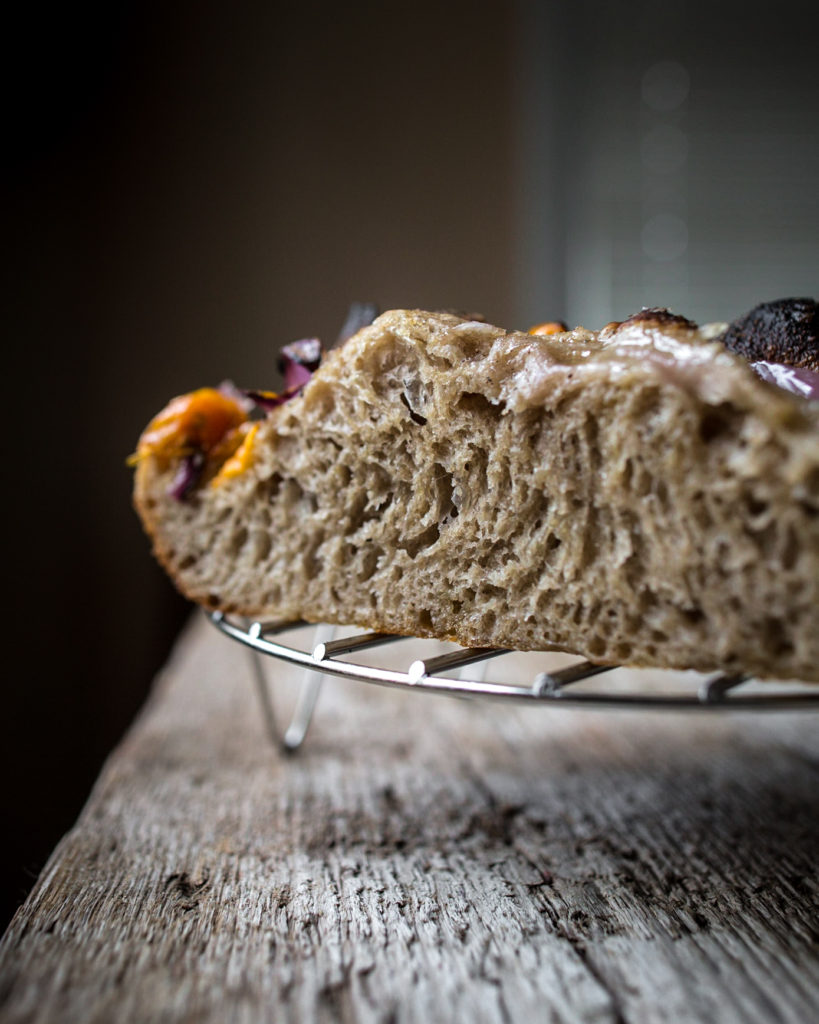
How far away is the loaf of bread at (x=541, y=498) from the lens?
2.51 feet

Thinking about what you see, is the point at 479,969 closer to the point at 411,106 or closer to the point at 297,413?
the point at 297,413

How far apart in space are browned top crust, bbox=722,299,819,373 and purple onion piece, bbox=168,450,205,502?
2.26ft

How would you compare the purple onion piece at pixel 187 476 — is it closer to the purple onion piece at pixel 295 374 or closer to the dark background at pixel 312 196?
the purple onion piece at pixel 295 374

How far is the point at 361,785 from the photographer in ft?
4.35

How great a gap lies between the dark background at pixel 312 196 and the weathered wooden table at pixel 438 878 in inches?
92.6

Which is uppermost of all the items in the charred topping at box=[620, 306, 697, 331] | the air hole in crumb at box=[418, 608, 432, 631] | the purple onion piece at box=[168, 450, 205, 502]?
the charred topping at box=[620, 306, 697, 331]

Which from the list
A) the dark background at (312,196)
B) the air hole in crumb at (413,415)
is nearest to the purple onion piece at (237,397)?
the air hole in crumb at (413,415)

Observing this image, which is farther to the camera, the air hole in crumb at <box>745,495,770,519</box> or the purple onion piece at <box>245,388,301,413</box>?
the purple onion piece at <box>245,388,301,413</box>

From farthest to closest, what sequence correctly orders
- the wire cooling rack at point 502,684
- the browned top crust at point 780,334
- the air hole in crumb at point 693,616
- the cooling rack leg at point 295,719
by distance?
the cooling rack leg at point 295,719 → the browned top crust at point 780,334 → the air hole in crumb at point 693,616 → the wire cooling rack at point 502,684

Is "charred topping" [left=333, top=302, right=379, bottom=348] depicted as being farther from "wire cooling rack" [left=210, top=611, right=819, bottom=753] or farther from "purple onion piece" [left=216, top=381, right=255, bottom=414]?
"wire cooling rack" [left=210, top=611, right=819, bottom=753]

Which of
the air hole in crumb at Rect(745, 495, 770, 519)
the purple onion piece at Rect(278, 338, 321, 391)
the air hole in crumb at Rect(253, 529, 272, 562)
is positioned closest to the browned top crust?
the air hole in crumb at Rect(745, 495, 770, 519)

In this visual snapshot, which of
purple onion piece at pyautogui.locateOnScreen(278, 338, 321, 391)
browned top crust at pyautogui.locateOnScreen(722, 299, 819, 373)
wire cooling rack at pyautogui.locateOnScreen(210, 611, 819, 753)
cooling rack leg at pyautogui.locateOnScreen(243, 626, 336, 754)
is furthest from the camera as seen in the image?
cooling rack leg at pyautogui.locateOnScreen(243, 626, 336, 754)

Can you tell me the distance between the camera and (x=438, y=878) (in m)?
1.01

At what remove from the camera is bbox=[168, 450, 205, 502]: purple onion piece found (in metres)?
1.20
